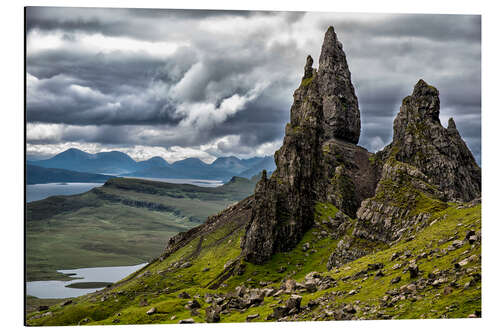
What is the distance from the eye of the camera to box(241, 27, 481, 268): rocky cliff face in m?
64.8

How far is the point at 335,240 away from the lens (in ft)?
360

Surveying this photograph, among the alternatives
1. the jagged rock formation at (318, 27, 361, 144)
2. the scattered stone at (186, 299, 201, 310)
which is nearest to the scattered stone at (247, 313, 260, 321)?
the scattered stone at (186, 299, 201, 310)

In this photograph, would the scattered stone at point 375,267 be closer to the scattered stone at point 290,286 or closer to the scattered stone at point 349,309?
the scattered stone at point 290,286

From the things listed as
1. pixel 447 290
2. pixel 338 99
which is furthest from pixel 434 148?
pixel 447 290

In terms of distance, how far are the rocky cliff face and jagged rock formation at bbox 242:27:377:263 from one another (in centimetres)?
25

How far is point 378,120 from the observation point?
68.3 meters

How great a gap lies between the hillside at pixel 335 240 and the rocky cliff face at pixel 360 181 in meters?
0.27

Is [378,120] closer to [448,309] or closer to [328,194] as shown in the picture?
[448,309]

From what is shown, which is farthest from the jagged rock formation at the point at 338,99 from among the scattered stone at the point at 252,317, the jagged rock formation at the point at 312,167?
the scattered stone at the point at 252,317

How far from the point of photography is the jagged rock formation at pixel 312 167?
10788 centimetres

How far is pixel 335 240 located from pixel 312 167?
26.3 m

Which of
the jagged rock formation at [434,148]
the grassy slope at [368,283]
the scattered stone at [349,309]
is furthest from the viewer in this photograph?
the jagged rock formation at [434,148]
